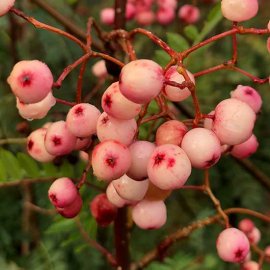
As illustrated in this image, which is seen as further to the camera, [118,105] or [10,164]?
[10,164]

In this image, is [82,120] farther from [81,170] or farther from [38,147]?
[81,170]

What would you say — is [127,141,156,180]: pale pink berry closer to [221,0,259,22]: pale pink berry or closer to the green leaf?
[221,0,259,22]: pale pink berry

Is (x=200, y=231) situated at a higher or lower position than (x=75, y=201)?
lower

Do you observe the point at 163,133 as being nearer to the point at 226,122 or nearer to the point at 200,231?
the point at 226,122

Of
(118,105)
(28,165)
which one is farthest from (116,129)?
(28,165)

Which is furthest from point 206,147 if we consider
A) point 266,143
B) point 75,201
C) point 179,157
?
point 266,143

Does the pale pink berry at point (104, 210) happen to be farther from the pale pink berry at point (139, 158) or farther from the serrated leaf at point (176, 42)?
the serrated leaf at point (176, 42)
